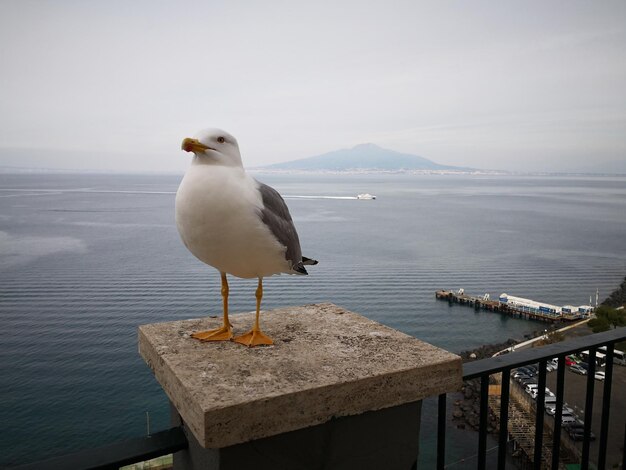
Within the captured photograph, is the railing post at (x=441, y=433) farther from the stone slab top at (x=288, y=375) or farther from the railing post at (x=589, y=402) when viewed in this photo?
the railing post at (x=589, y=402)

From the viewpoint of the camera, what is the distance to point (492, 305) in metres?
34.3

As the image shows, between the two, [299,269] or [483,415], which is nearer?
[483,415]

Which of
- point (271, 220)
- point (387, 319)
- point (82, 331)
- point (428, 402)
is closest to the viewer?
point (271, 220)

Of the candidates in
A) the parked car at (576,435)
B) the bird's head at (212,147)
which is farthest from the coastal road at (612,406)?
the bird's head at (212,147)

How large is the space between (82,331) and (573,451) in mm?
24306

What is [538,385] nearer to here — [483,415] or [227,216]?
[483,415]

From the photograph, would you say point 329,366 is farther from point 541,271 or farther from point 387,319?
point 541,271

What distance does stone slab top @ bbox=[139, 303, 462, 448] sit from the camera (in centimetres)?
135

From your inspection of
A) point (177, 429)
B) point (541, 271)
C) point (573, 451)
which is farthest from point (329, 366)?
point (541, 271)

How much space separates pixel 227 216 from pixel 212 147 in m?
0.31

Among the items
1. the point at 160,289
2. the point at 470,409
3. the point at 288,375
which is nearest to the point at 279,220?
the point at 288,375

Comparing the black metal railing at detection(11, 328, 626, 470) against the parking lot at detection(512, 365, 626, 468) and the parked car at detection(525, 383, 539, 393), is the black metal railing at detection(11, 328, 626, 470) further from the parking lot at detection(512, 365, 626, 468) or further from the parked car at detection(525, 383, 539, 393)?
the parked car at detection(525, 383, 539, 393)

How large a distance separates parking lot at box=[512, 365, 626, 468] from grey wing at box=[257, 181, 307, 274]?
17.2 metres

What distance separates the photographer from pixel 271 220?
6.82 ft
